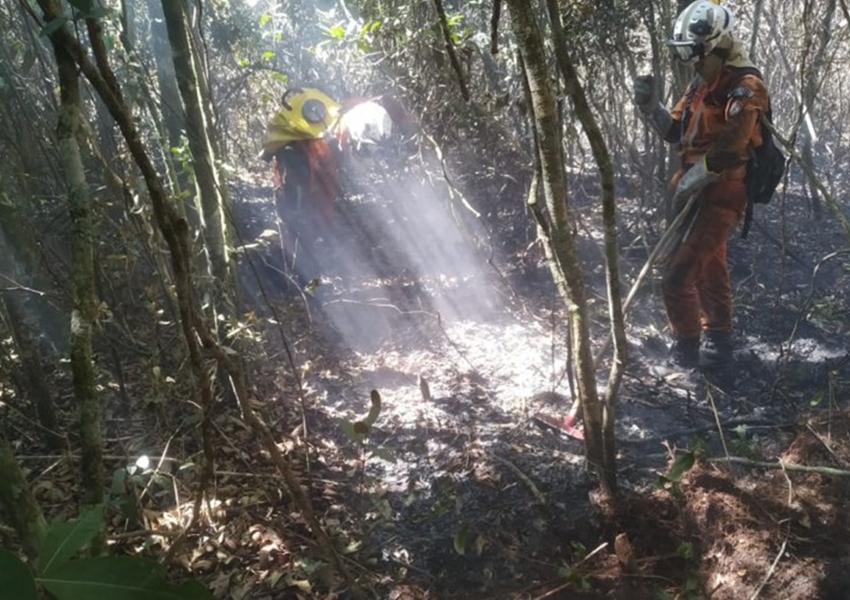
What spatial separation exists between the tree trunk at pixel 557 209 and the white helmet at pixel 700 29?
6.60ft

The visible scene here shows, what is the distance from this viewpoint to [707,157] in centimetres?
366

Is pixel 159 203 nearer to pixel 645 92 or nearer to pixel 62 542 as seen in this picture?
pixel 62 542

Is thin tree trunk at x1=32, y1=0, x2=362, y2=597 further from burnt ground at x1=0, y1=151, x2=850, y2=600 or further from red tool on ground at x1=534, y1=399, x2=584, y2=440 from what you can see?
red tool on ground at x1=534, y1=399, x2=584, y2=440

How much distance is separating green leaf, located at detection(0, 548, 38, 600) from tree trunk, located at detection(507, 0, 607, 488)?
181 cm

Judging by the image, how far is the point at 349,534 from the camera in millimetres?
2766

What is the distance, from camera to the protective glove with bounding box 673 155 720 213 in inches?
146

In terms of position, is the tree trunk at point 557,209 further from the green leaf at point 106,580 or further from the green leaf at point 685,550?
the green leaf at point 106,580

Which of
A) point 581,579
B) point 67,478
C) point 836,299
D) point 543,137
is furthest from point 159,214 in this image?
point 836,299

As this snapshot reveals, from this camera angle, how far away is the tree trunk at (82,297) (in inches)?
54.5

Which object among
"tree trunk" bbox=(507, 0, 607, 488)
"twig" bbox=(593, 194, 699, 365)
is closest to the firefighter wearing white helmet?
"twig" bbox=(593, 194, 699, 365)

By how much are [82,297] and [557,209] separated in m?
1.48

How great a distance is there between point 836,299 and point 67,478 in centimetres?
499

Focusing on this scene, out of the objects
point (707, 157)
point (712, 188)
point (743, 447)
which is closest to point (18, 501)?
point (743, 447)

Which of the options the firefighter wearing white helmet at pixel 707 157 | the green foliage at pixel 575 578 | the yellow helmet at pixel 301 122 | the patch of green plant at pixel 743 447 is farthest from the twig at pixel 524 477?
the yellow helmet at pixel 301 122
